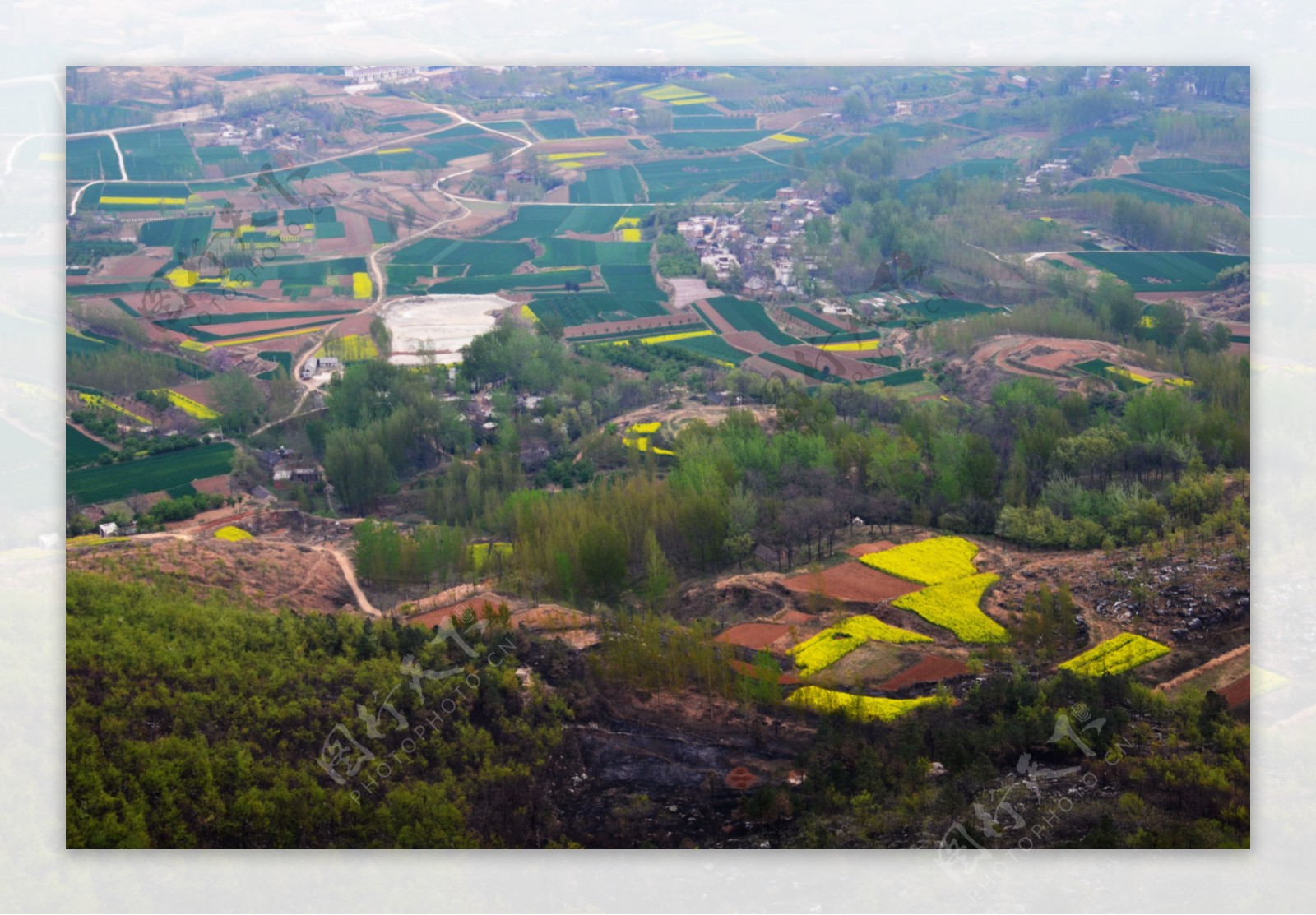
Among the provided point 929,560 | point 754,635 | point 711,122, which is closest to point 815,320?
point 711,122

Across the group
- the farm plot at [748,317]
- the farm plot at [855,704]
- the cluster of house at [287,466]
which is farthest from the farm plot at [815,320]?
the farm plot at [855,704]

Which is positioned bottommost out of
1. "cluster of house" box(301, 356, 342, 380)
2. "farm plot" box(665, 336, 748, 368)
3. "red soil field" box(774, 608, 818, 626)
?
"red soil field" box(774, 608, 818, 626)

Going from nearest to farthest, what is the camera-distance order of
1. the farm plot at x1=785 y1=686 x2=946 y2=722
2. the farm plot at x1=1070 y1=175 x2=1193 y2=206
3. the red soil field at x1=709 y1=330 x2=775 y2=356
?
the farm plot at x1=785 y1=686 x2=946 y2=722 < the farm plot at x1=1070 y1=175 x2=1193 y2=206 < the red soil field at x1=709 y1=330 x2=775 y2=356

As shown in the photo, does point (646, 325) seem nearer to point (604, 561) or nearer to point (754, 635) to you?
point (604, 561)

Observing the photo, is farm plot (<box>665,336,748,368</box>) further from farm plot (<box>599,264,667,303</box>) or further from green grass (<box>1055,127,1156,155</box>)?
green grass (<box>1055,127,1156,155</box>)

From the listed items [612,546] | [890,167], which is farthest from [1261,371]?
[890,167]

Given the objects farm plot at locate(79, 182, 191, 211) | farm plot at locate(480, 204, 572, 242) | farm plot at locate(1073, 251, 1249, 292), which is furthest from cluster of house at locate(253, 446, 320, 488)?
farm plot at locate(1073, 251, 1249, 292)
